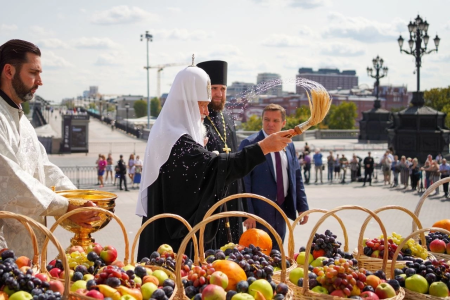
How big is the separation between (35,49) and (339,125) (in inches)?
2326

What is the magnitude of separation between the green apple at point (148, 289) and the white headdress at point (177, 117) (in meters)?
1.39

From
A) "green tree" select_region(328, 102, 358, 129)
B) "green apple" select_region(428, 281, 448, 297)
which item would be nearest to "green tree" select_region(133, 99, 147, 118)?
"green tree" select_region(328, 102, 358, 129)

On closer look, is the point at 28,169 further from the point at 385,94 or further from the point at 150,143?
the point at 385,94

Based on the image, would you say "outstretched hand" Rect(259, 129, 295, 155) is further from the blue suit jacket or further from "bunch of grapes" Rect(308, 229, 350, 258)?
the blue suit jacket

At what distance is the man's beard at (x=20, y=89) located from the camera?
3.70 metres

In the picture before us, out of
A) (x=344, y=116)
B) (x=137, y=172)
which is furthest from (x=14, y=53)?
(x=344, y=116)

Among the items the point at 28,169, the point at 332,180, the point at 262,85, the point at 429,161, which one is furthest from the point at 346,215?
the point at 28,169

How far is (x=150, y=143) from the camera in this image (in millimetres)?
4250

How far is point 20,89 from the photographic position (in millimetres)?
3719

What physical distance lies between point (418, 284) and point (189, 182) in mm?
1691

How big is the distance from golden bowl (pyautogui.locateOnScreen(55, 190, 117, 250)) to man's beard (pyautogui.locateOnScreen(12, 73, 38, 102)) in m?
0.73

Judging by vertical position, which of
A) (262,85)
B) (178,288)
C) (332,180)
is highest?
(262,85)

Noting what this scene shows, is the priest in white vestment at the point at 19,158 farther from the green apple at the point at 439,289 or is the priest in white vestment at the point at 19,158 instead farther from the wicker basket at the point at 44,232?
the green apple at the point at 439,289

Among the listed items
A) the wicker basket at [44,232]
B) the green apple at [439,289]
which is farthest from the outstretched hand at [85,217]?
the green apple at [439,289]
